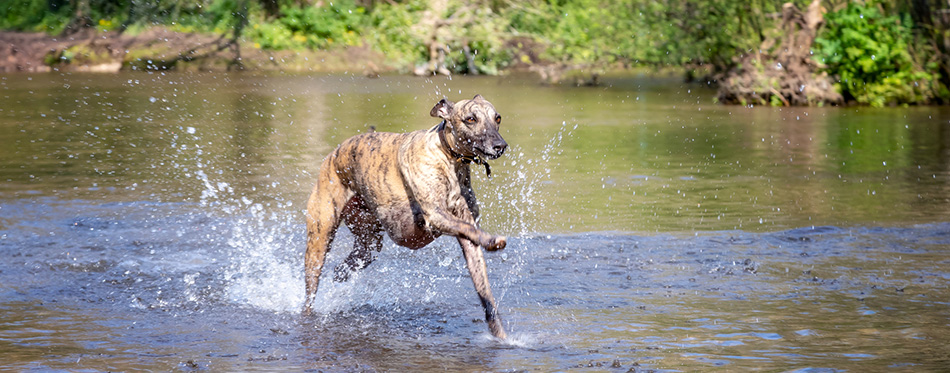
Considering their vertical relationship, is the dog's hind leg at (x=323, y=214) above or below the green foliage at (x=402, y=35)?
above

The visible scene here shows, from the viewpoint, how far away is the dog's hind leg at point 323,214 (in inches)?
271

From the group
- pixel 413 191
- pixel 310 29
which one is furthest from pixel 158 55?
pixel 413 191

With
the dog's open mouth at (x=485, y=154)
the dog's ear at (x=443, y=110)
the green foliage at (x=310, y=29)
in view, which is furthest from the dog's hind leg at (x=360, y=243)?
the green foliage at (x=310, y=29)

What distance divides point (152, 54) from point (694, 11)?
15.0m

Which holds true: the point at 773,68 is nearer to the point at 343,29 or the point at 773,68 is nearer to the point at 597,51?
the point at 597,51

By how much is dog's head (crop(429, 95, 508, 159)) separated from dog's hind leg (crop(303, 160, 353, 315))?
113 centimetres

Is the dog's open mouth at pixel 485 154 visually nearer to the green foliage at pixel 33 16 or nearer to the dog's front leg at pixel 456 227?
the dog's front leg at pixel 456 227

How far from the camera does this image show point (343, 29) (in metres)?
32.6

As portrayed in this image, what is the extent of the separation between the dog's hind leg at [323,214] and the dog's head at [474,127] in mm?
1131

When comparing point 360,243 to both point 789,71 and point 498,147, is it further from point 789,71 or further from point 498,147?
point 789,71

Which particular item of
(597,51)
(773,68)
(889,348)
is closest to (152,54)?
(597,51)

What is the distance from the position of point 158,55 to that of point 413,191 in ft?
84.2

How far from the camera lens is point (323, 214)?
6.88m

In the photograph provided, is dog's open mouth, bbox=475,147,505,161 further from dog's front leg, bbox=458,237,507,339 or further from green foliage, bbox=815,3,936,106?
green foliage, bbox=815,3,936,106
